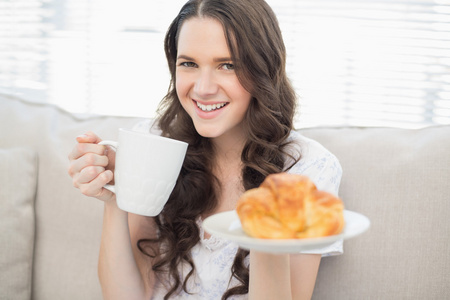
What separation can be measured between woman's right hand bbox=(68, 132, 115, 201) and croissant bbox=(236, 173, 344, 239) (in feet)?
1.58

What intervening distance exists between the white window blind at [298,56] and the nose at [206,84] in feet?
1.90

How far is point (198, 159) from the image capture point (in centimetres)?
146

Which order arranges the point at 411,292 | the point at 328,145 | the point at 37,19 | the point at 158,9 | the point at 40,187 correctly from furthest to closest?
the point at 37,19 < the point at 158,9 < the point at 40,187 < the point at 328,145 < the point at 411,292

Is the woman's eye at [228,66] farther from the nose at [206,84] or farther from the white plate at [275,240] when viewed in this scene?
the white plate at [275,240]

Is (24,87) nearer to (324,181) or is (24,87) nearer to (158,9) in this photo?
(158,9)

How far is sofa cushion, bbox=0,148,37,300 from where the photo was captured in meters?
1.39

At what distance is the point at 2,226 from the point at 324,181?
97 centimetres

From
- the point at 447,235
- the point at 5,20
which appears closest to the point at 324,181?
the point at 447,235

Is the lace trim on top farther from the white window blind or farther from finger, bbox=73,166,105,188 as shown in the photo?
the white window blind

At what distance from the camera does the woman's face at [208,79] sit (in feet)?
3.86

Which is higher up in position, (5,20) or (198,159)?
(5,20)

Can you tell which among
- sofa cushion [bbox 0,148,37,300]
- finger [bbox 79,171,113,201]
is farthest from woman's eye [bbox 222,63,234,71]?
sofa cushion [bbox 0,148,37,300]

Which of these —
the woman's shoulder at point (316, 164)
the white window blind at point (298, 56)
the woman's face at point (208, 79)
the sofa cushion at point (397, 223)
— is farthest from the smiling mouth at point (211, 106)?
the white window blind at point (298, 56)

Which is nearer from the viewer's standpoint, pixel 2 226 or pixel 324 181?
pixel 324 181
